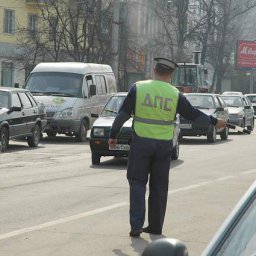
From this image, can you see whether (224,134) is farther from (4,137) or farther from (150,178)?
(150,178)

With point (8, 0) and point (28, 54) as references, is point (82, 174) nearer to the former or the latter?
point (28, 54)

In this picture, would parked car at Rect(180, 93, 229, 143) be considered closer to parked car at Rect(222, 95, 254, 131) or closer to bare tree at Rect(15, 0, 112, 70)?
parked car at Rect(222, 95, 254, 131)

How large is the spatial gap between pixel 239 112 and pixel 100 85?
7899 millimetres

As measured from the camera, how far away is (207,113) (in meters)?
24.3

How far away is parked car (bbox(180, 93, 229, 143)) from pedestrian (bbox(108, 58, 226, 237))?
14737 mm

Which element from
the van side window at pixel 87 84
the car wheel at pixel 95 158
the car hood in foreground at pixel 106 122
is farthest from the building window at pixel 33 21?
the car wheel at pixel 95 158

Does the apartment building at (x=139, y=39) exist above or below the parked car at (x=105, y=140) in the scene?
above

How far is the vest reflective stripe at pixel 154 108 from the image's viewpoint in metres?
8.23

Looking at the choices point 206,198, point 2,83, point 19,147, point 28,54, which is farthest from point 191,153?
point 2,83

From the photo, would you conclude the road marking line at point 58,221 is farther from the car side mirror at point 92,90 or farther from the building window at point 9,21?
the building window at point 9,21

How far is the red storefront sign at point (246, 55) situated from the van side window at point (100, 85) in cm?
5355

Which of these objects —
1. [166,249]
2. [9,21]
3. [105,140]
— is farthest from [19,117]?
[9,21]

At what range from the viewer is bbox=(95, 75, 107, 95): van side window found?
24.6 metres

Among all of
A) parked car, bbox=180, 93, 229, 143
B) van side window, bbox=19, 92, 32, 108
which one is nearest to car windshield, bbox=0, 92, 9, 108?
van side window, bbox=19, 92, 32, 108
